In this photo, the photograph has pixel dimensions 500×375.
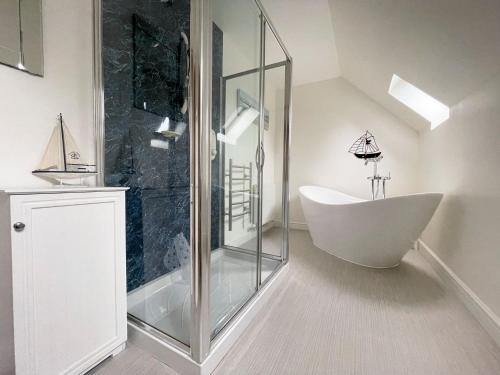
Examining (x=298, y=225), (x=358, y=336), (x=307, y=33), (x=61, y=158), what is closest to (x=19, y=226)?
(x=61, y=158)

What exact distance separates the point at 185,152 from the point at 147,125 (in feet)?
1.14

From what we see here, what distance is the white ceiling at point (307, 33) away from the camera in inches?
72.4

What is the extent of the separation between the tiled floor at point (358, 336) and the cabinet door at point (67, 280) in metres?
0.20

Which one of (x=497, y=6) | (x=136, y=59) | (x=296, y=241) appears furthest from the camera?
(x=296, y=241)

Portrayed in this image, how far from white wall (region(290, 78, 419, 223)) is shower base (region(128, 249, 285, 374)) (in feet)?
6.63

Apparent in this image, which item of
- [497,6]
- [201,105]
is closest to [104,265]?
[201,105]

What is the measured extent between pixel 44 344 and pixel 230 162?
4.34 ft

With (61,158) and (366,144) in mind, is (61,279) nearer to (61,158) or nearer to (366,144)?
(61,158)

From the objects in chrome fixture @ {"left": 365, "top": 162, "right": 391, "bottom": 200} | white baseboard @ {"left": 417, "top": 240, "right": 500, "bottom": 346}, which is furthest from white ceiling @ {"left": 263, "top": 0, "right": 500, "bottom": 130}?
white baseboard @ {"left": 417, "top": 240, "right": 500, "bottom": 346}

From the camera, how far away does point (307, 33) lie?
2197 millimetres

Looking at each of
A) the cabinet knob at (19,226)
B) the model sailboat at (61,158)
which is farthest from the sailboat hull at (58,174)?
the cabinet knob at (19,226)

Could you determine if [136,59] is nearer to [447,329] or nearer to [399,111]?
[447,329]

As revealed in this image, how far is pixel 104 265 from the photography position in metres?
0.94

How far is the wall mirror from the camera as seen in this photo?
0.88 m
